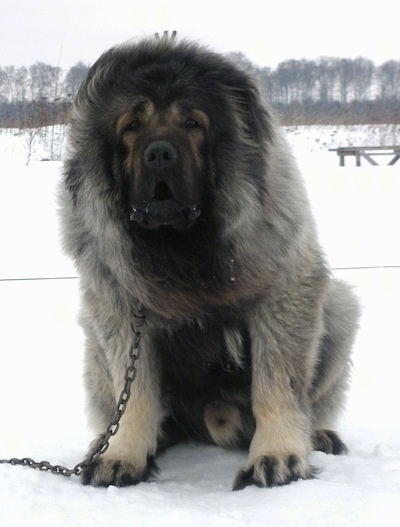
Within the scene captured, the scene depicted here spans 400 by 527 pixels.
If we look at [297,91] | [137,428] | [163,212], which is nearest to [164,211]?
[163,212]

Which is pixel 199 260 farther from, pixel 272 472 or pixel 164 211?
pixel 272 472

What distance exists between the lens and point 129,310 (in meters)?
3.03

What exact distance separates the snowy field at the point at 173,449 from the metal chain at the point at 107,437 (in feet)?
0.35

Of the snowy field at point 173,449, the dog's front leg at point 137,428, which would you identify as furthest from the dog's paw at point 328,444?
the dog's front leg at point 137,428

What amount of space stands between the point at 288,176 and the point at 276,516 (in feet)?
4.74

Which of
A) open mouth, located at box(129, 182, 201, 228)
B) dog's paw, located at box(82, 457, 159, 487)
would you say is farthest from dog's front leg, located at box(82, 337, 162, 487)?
open mouth, located at box(129, 182, 201, 228)

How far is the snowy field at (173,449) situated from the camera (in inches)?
89.2

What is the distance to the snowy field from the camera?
7.43 feet

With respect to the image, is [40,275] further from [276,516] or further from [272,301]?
[276,516]

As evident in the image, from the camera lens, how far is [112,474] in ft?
9.38

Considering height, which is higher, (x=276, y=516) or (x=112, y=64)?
(x=112, y=64)

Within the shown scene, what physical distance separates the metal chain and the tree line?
1.16 meters

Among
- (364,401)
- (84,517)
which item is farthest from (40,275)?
(84,517)

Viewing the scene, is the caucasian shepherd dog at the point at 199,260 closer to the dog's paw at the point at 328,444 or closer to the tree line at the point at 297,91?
the dog's paw at the point at 328,444
